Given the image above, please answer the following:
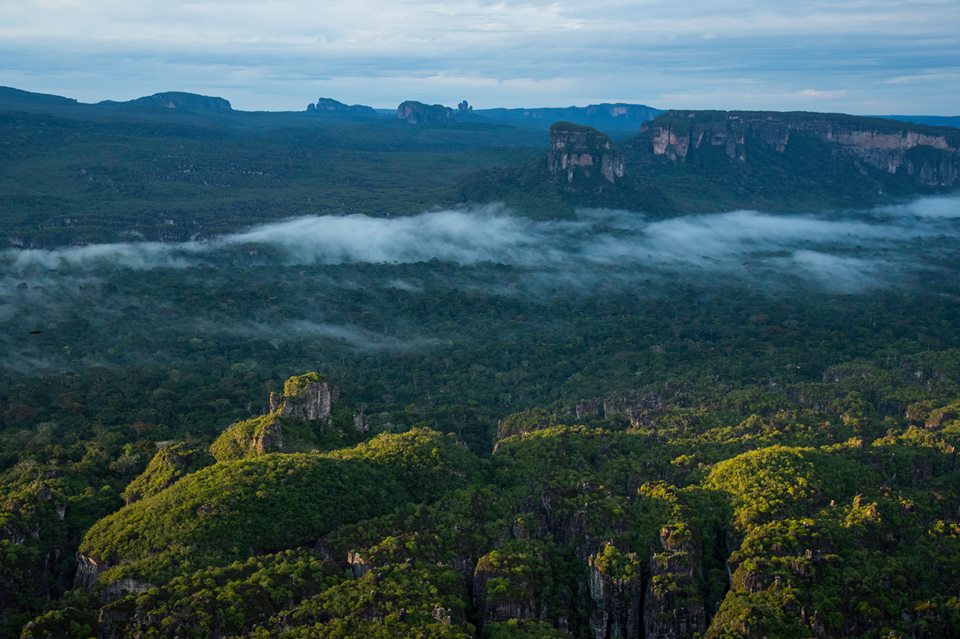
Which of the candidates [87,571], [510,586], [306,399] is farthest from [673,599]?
[306,399]

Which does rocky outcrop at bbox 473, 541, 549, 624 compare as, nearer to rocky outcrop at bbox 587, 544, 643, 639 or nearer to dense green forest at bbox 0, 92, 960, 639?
dense green forest at bbox 0, 92, 960, 639

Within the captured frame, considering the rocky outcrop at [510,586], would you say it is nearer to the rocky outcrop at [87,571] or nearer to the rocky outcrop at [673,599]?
the rocky outcrop at [673,599]

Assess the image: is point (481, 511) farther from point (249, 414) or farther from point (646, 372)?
point (646, 372)

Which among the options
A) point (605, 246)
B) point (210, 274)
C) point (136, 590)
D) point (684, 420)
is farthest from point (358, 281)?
point (136, 590)

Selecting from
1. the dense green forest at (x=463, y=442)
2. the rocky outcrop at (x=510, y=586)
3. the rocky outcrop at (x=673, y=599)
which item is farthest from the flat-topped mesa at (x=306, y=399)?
the rocky outcrop at (x=673, y=599)

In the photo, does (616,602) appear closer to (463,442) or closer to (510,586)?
(510,586)

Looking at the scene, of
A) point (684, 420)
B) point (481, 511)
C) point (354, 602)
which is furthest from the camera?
point (684, 420)
